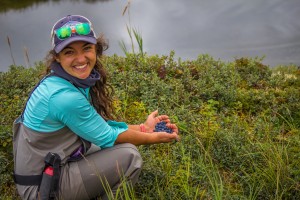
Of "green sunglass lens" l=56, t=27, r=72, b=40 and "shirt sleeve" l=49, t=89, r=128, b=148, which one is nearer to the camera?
"shirt sleeve" l=49, t=89, r=128, b=148

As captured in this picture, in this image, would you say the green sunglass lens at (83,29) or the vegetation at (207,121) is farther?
the vegetation at (207,121)

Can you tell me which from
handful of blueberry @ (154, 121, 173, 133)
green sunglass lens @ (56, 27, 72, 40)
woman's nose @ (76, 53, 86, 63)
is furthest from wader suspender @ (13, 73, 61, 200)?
handful of blueberry @ (154, 121, 173, 133)

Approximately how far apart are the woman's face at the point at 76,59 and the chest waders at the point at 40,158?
0.44 m

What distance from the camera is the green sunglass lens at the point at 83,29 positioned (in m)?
2.94

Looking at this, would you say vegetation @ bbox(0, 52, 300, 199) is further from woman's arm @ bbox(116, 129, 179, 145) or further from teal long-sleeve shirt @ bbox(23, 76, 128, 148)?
teal long-sleeve shirt @ bbox(23, 76, 128, 148)

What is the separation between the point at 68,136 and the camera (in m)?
3.03

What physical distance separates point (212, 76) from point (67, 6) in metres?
8.34

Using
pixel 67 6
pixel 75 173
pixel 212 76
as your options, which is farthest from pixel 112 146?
pixel 67 6

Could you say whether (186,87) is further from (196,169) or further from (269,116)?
(196,169)

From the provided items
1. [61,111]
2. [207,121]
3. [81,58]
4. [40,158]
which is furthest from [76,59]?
[207,121]

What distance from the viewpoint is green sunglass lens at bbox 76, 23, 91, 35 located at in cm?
294

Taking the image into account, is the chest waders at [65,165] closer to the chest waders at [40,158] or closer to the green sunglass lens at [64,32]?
the chest waders at [40,158]

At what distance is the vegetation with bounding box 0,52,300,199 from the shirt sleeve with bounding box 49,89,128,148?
0.48 meters

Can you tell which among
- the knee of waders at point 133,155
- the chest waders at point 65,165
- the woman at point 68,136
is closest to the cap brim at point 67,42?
the woman at point 68,136
